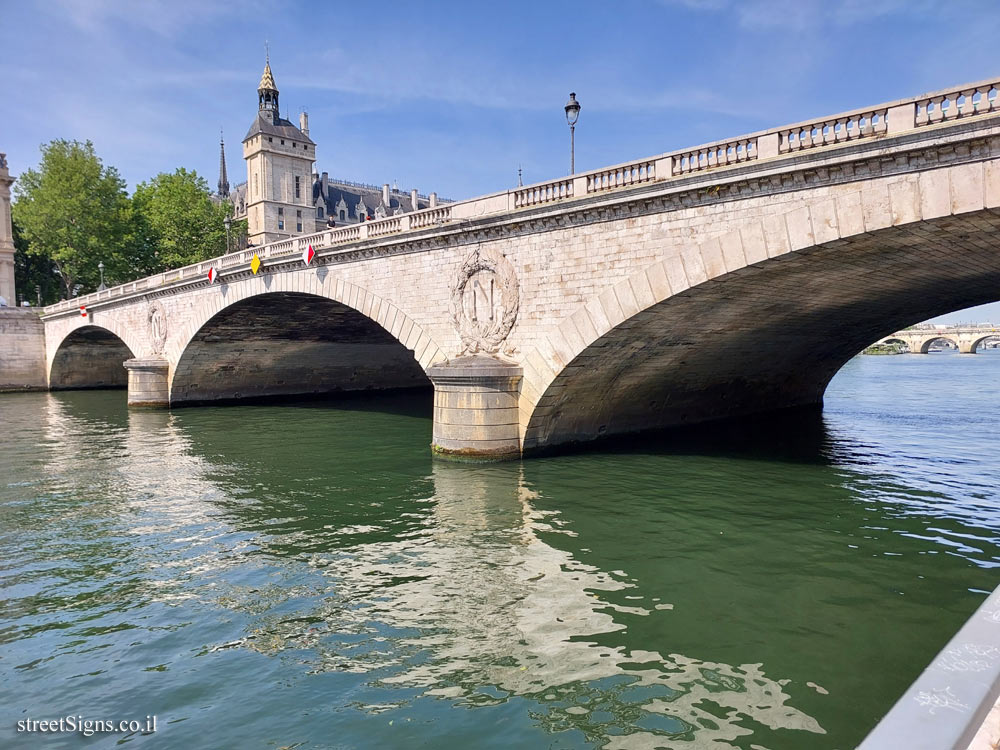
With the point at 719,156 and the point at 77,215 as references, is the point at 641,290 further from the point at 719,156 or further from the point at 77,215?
the point at 77,215

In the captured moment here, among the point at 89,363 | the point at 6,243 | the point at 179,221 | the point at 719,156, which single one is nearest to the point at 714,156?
the point at 719,156

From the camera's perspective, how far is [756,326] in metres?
17.4

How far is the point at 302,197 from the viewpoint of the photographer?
79438 mm

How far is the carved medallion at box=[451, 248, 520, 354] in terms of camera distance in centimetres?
1623

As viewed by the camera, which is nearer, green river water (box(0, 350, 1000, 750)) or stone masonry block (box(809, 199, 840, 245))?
green river water (box(0, 350, 1000, 750))

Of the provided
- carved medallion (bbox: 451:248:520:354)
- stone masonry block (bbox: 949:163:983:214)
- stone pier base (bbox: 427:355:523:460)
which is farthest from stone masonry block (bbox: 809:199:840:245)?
stone pier base (bbox: 427:355:523:460)

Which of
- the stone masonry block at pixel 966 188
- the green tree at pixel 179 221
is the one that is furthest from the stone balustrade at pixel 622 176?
the green tree at pixel 179 221

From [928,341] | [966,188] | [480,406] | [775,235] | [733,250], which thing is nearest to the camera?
[966,188]

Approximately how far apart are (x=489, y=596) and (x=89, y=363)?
48.0m

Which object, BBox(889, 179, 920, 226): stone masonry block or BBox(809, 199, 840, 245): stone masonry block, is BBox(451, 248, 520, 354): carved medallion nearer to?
BBox(809, 199, 840, 245): stone masonry block

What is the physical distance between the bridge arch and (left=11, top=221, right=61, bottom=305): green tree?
132 ft

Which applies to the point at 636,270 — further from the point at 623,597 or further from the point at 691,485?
the point at 623,597

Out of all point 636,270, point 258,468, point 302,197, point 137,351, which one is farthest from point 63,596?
point 302,197

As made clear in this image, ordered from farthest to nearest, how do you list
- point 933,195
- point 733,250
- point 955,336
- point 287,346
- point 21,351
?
point 955,336
point 21,351
point 287,346
point 733,250
point 933,195
